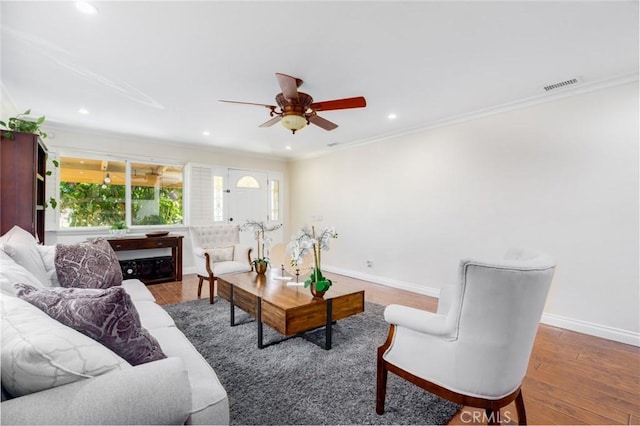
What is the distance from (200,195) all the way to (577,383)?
18.6 feet

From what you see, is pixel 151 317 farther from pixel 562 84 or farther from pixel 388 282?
pixel 562 84

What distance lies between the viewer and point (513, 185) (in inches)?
137

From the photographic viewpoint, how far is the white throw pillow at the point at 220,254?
4055 millimetres

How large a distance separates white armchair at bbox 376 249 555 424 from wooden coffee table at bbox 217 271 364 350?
1.00 metres

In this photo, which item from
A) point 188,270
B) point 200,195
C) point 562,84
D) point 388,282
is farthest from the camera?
point 200,195

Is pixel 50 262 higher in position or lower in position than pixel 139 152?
lower

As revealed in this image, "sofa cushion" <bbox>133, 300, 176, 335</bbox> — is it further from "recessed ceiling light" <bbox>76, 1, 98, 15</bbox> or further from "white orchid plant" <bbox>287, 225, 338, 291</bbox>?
"recessed ceiling light" <bbox>76, 1, 98, 15</bbox>

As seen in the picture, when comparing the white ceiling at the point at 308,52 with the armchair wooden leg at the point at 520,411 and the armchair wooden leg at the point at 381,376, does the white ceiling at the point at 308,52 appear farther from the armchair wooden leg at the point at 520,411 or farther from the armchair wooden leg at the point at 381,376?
the armchair wooden leg at the point at 520,411

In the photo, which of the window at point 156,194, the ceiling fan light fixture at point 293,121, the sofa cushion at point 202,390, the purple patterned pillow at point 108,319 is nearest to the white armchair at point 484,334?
the sofa cushion at point 202,390

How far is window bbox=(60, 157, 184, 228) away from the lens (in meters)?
4.60

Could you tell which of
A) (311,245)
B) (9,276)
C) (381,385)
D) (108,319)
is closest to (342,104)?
(311,245)

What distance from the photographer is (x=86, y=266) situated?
2.32 metres

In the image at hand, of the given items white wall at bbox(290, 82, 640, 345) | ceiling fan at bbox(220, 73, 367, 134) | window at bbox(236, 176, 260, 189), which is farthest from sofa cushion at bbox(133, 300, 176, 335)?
window at bbox(236, 176, 260, 189)

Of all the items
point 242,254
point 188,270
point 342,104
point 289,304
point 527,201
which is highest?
point 342,104
